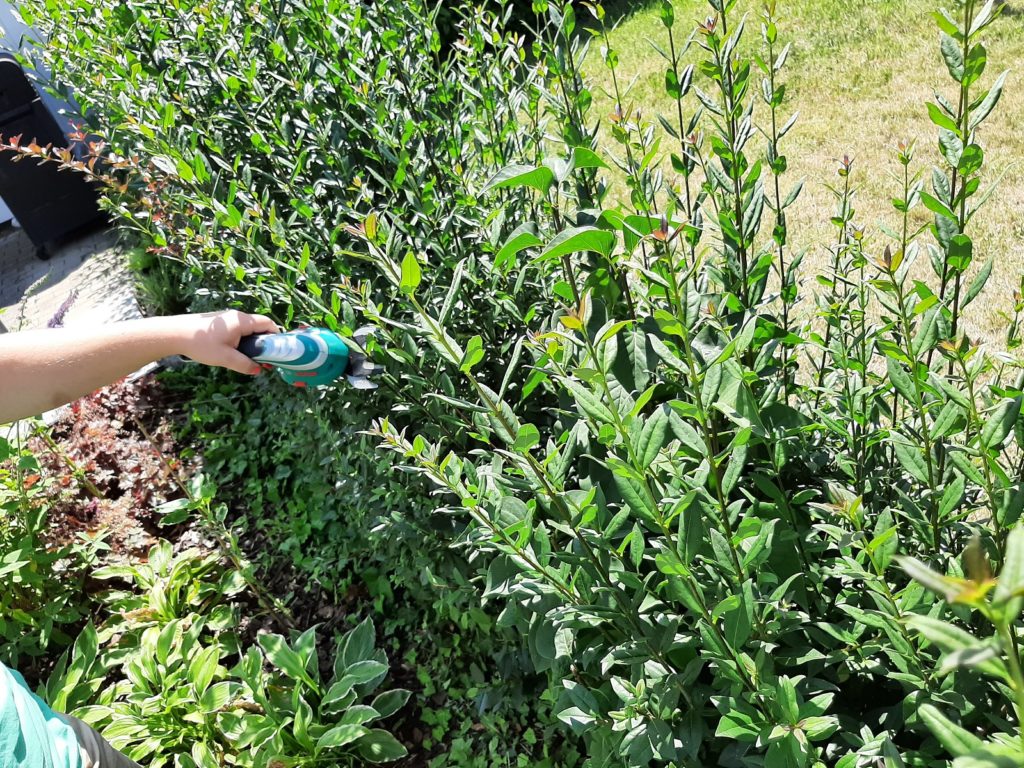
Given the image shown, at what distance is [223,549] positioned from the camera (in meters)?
3.36

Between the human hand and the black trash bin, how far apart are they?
6.43 metres

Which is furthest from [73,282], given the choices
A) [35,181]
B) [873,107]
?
[873,107]

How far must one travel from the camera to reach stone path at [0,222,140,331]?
5910 mm

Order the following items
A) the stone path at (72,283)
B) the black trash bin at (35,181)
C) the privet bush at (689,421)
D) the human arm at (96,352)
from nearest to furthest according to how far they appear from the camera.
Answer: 1. the privet bush at (689,421)
2. the human arm at (96,352)
3. the stone path at (72,283)
4. the black trash bin at (35,181)

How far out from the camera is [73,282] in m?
6.99

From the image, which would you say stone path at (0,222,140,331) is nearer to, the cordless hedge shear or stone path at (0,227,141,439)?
stone path at (0,227,141,439)

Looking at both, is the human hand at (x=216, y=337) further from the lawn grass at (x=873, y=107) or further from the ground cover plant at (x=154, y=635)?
the lawn grass at (x=873, y=107)

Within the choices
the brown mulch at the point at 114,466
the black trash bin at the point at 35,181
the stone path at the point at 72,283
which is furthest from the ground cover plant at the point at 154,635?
the black trash bin at the point at 35,181

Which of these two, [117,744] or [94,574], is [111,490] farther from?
[117,744]

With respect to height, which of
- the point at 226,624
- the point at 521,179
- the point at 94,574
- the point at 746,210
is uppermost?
the point at 521,179

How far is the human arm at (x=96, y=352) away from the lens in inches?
75.1

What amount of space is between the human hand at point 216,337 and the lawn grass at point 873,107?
206 centimetres

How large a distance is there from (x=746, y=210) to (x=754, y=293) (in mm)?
174

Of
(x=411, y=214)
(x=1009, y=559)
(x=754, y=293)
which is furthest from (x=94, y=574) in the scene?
(x=1009, y=559)
